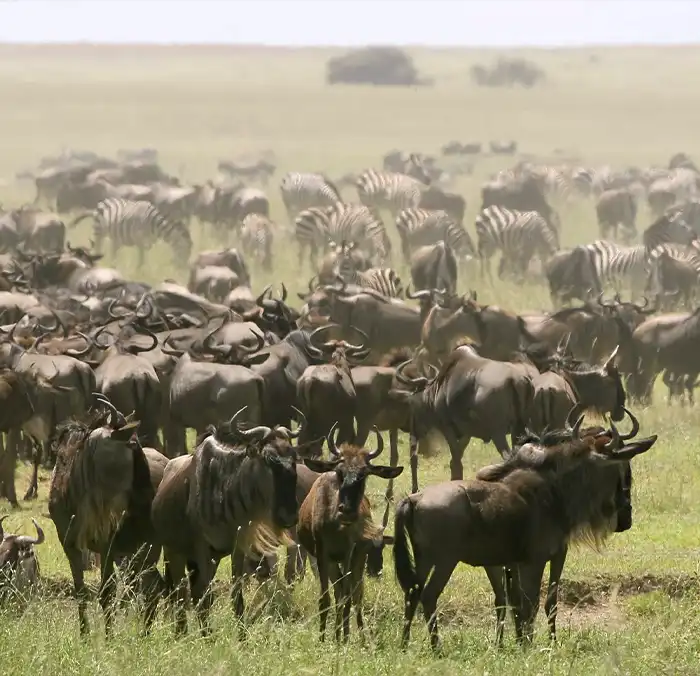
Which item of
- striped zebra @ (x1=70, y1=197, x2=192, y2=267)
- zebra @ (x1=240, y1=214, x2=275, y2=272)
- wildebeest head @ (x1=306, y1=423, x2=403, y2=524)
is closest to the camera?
wildebeest head @ (x1=306, y1=423, x2=403, y2=524)

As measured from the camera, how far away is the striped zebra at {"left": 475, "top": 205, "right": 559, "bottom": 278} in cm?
2705

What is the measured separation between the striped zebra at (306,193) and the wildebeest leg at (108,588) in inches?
1018

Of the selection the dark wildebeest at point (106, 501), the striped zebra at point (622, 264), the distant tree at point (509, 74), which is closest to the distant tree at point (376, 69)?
the distant tree at point (509, 74)

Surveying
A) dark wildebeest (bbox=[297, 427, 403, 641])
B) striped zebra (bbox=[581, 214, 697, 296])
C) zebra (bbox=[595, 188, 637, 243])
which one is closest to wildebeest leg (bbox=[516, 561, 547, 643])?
dark wildebeest (bbox=[297, 427, 403, 641])

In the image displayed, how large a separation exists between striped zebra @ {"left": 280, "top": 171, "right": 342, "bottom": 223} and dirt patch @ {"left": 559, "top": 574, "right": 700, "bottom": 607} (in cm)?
2459

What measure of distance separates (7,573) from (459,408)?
16.1 feet

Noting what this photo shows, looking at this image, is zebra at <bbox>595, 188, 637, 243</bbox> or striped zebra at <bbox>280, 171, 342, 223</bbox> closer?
zebra at <bbox>595, 188, 637, 243</bbox>

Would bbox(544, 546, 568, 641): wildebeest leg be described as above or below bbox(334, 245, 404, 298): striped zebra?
above

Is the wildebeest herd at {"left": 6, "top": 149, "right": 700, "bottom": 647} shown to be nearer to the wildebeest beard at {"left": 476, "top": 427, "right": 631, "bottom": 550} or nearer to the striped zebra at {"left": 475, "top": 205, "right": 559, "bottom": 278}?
the wildebeest beard at {"left": 476, "top": 427, "right": 631, "bottom": 550}

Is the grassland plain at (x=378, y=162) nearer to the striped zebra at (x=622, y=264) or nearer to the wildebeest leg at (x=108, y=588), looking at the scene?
the wildebeest leg at (x=108, y=588)

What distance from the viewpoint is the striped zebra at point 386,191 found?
1335 inches

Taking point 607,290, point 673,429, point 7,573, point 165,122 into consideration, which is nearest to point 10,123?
point 165,122

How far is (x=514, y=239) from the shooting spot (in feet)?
89.2

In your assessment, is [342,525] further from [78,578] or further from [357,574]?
[78,578]
